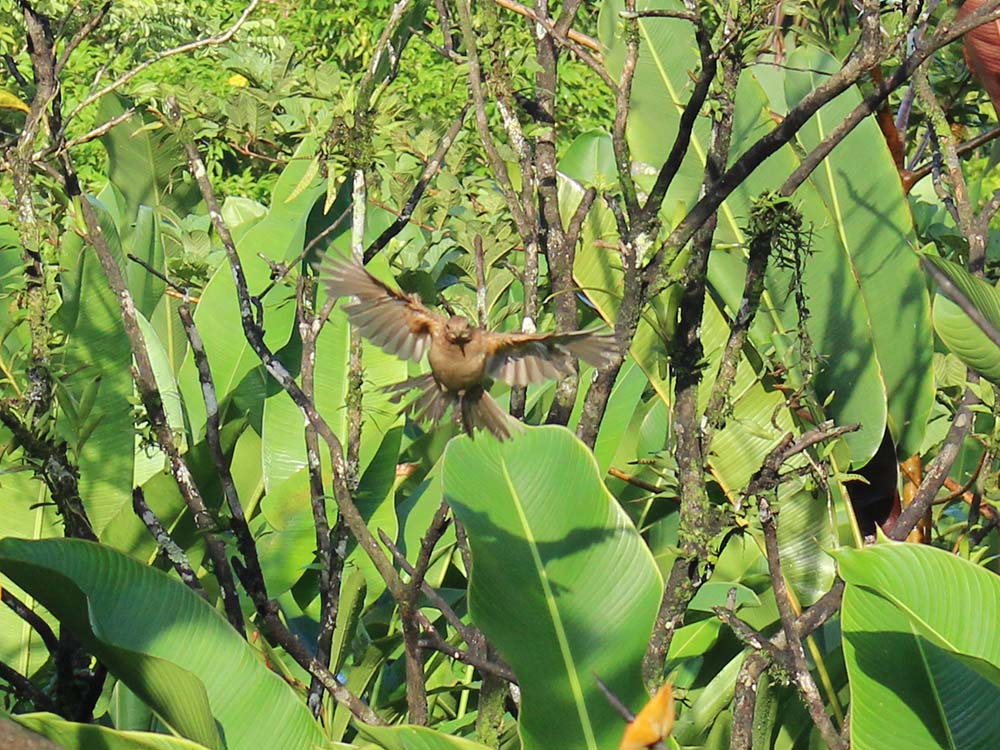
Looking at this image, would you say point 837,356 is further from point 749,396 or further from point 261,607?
point 261,607

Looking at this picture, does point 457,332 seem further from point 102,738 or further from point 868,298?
point 868,298

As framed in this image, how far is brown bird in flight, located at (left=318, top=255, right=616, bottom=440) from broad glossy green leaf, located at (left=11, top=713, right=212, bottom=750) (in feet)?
1.68

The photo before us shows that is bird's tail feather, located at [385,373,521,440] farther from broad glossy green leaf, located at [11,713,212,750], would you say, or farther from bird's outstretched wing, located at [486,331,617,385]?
broad glossy green leaf, located at [11,713,212,750]

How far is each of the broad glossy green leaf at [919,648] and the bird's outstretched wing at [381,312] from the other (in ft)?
1.98

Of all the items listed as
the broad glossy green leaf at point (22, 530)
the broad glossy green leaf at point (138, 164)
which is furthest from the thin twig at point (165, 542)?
the broad glossy green leaf at point (138, 164)

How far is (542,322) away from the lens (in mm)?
2600

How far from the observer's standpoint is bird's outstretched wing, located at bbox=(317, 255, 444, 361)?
158cm

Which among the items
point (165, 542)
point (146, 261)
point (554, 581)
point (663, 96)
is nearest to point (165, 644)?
point (165, 542)

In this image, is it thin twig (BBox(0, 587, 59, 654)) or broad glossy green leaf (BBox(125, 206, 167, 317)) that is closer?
thin twig (BBox(0, 587, 59, 654))

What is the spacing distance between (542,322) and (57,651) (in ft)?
3.63

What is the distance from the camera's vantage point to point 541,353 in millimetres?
1611

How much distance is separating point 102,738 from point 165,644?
9.2 inches

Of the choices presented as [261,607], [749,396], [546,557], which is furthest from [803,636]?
[261,607]

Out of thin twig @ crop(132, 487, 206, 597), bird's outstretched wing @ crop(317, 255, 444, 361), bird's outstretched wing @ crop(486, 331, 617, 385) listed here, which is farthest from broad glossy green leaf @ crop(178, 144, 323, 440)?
bird's outstretched wing @ crop(486, 331, 617, 385)
